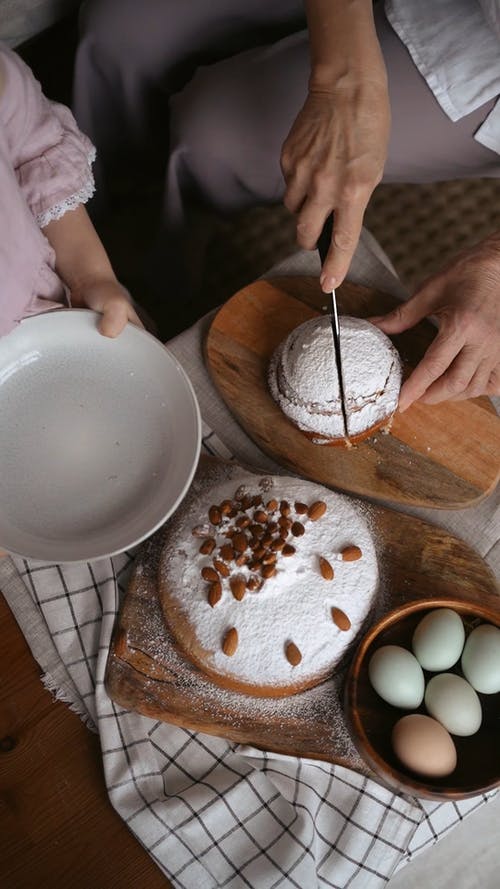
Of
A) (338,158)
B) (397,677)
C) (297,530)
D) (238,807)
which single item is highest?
(338,158)

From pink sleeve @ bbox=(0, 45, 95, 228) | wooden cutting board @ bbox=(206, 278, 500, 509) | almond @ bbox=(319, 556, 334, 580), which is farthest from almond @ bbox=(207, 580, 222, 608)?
pink sleeve @ bbox=(0, 45, 95, 228)

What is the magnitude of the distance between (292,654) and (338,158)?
549 millimetres

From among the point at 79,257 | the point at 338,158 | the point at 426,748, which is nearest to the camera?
the point at 426,748

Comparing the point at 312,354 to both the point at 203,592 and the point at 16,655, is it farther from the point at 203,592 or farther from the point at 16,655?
the point at 16,655

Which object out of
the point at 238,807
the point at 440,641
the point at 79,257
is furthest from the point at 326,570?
the point at 79,257

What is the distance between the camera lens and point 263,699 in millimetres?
844

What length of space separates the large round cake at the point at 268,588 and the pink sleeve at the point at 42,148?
0.42 meters

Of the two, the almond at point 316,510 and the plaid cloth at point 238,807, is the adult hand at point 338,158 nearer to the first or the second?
the almond at point 316,510

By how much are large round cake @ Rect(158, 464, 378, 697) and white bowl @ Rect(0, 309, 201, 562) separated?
76mm

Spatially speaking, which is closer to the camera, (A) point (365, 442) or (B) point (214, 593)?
(B) point (214, 593)

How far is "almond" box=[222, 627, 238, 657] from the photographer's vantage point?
0.80m

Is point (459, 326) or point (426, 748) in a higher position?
point (459, 326)

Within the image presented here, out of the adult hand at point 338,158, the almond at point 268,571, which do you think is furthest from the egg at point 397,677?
the adult hand at point 338,158

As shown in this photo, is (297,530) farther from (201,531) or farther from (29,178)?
(29,178)
